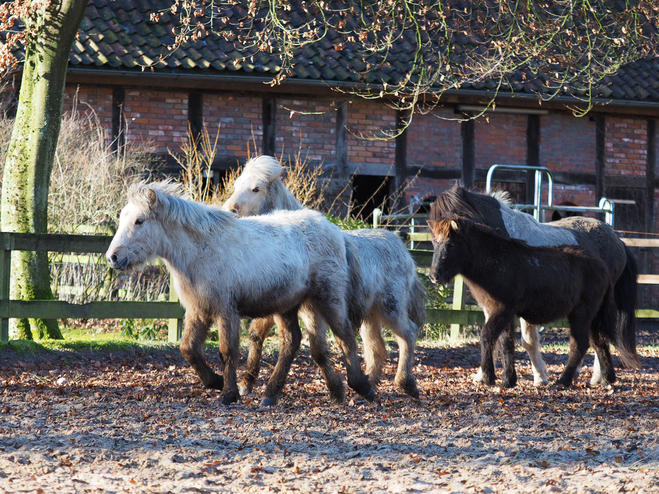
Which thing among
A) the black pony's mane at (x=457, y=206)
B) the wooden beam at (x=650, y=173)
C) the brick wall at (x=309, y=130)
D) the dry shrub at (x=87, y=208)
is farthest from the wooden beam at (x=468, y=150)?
the black pony's mane at (x=457, y=206)

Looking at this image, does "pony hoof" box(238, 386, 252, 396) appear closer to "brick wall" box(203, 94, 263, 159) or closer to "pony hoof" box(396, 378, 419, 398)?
"pony hoof" box(396, 378, 419, 398)

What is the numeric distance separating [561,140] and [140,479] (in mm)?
14166

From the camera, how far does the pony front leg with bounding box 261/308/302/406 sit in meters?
6.65

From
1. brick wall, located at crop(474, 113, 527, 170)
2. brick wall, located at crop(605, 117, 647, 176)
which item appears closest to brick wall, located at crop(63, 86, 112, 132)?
brick wall, located at crop(474, 113, 527, 170)

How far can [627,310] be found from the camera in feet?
29.8

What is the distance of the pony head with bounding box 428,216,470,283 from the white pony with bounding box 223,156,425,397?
0.32 metres

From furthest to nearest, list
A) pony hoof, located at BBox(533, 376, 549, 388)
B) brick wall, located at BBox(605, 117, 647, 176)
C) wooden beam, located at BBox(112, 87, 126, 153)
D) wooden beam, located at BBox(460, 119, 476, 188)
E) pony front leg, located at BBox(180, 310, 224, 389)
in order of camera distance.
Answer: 1. brick wall, located at BBox(605, 117, 647, 176)
2. wooden beam, located at BBox(460, 119, 476, 188)
3. wooden beam, located at BBox(112, 87, 126, 153)
4. pony hoof, located at BBox(533, 376, 549, 388)
5. pony front leg, located at BBox(180, 310, 224, 389)

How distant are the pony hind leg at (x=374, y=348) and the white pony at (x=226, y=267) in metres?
0.64

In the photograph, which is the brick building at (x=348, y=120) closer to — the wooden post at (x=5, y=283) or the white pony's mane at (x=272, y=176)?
the wooden post at (x=5, y=283)

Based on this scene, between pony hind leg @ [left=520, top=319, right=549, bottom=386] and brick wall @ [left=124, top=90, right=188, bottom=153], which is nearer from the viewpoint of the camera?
pony hind leg @ [left=520, top=319, right=549, bottom=386]

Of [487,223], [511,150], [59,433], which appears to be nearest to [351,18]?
[511,150]

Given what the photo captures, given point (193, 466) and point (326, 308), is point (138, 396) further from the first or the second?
point (193, 466)

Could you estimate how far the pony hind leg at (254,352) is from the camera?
7199mm

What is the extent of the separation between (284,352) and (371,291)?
0.97 m
